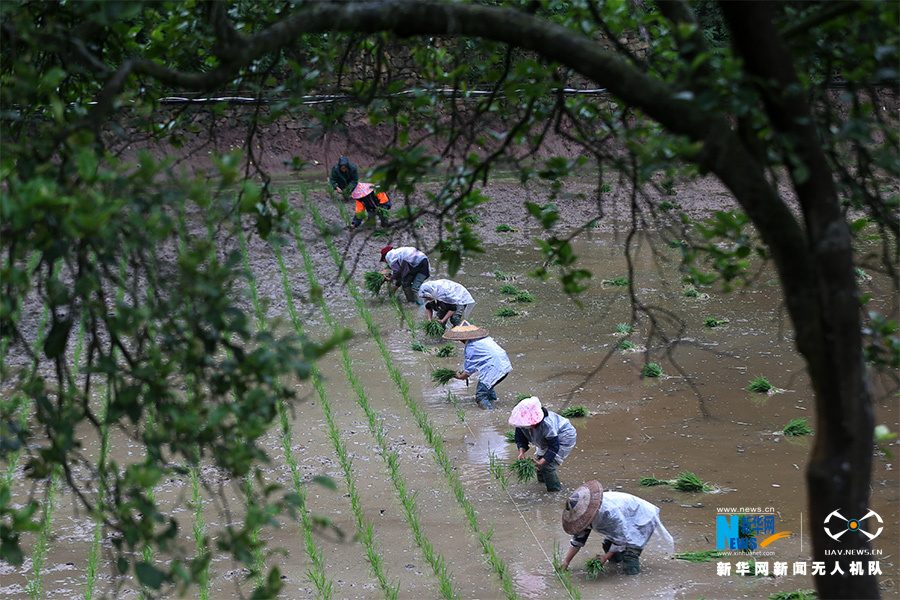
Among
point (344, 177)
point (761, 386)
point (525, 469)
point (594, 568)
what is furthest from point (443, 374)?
point (344, 177)

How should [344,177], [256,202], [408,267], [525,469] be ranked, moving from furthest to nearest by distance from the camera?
[344,177] < [408,267] < [525,469] < [256,202]

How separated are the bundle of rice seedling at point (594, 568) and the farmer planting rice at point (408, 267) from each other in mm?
5436

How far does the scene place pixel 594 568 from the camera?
196 inches

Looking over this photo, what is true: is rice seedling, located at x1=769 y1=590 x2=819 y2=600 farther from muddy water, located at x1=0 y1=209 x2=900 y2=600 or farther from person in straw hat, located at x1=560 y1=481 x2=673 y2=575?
person in straw hat, located at x1=560 y1=481 x2=673 y2=575

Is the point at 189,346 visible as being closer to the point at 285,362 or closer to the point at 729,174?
the point at 285,362

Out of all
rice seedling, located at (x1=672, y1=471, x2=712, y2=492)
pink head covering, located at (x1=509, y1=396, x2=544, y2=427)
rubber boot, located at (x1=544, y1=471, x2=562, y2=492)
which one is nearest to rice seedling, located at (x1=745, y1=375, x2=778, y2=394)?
rice seedling, located at (x1=672, y1=471, x2=712, y2=492)

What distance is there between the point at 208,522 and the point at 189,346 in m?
4.62

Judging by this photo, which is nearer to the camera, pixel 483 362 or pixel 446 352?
pixel 483 362

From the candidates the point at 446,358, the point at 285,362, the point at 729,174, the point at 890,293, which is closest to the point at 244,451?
the point at 285,362

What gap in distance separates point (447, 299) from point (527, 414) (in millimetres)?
3726

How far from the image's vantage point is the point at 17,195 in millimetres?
1621

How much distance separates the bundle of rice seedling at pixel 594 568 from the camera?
4.96 metres

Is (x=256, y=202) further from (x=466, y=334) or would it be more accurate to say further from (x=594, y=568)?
(x=466, y=334)

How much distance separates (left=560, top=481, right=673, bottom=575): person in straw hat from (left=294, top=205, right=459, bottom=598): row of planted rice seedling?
0.72 meters
